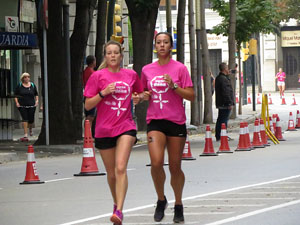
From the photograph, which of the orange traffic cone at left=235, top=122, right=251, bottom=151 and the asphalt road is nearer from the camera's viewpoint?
the asphalt road

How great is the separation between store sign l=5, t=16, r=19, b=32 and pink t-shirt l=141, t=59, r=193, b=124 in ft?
66.5

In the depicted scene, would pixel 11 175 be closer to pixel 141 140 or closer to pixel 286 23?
pixel 141 140

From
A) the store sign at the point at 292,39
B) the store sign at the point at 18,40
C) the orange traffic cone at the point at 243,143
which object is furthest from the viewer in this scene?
the store sign at the point at 292,39

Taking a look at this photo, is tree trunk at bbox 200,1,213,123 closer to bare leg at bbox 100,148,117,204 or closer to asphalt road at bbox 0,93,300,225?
asphalt road at bbox 0,93,300,225

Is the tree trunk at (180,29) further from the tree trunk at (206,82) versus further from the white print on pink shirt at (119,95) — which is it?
the white print on pink shirt at (119,95)

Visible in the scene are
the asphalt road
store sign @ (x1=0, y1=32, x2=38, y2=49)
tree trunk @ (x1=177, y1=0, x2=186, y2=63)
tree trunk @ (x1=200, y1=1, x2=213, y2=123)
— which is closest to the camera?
the asphalt road

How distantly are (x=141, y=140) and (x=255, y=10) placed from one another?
15765 mm

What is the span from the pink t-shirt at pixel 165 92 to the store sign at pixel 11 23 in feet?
66.5

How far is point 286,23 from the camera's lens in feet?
245

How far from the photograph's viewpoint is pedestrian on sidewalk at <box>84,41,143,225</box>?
9711 mm

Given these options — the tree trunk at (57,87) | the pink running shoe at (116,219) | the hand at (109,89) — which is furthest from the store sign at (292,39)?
the pink running shoe at (116,219)

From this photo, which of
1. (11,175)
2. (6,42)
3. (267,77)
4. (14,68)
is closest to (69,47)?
(6,42)

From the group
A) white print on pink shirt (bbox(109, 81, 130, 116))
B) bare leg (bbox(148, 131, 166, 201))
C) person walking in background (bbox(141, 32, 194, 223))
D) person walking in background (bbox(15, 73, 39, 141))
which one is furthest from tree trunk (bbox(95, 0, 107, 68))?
white print on pink shirt (bbox(109, 81, 130, 116))

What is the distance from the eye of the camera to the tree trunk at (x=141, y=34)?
28.1m
